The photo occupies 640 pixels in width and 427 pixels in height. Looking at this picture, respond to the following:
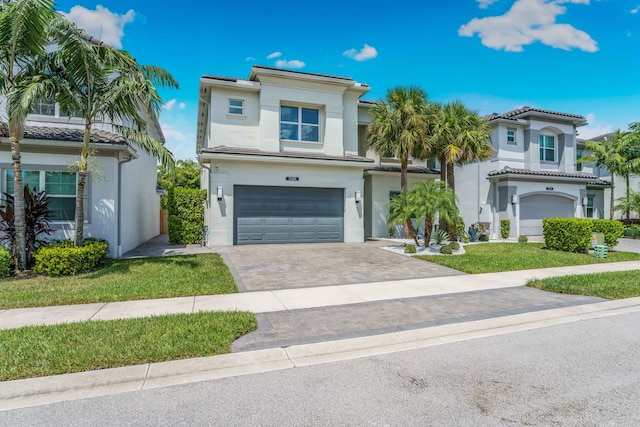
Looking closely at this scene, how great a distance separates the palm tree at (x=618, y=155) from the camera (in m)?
23.2

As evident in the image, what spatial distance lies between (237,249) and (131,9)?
9.55 m

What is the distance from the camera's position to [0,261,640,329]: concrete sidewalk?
232 inches

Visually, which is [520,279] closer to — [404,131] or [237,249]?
[404,131]

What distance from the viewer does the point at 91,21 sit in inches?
420

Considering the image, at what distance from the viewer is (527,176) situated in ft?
65.8

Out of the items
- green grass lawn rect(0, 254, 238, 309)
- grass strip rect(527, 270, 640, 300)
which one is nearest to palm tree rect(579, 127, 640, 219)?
grass strip rect(527, 270, 640, 300)

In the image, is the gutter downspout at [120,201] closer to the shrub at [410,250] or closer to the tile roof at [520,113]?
the shrub at [410,250]

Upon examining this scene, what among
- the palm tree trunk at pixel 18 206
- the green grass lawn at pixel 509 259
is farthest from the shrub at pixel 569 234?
the palm tree trunk at pixel 18 206

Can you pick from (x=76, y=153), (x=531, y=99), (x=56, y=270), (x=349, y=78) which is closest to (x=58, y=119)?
(x=76, y=153)

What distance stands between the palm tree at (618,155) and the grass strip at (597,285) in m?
18.5

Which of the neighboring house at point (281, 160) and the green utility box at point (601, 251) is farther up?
the neighboring house at point (281, 160)

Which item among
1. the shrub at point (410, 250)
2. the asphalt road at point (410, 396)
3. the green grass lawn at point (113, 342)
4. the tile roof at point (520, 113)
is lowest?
the asphalt road at point (410, 396)

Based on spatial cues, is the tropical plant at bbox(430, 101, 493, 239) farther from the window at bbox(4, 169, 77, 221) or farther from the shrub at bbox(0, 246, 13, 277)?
the shrub at bbox(0, 246, 13, 277)

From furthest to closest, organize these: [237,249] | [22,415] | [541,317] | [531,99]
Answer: [531,99]
[237,249]
[541,317]
[22,415]
